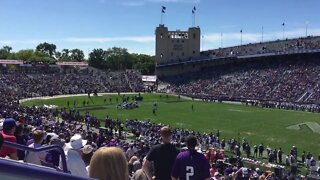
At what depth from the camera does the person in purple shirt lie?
6730 mm

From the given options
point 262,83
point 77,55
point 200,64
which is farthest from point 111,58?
point 262,83

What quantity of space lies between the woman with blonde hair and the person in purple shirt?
313 centimetres

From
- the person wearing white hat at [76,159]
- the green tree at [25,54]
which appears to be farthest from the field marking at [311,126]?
the green tree at [25,54]

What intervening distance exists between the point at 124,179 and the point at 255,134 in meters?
37.2


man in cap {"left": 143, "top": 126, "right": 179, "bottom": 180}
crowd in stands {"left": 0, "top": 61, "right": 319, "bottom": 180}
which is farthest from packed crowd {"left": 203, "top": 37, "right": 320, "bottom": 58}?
man in cap {"left": 143, "top": 126, "right": 179, "bottom": 180}

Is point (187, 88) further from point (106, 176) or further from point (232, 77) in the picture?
point (106, 176)

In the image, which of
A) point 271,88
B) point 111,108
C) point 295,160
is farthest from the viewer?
point 271,88

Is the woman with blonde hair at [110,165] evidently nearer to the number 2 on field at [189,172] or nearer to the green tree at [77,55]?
the number 2 on field at [189,172]

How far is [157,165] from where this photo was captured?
283 inches

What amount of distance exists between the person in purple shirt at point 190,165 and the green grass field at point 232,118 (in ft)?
88.6

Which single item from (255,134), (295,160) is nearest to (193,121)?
(255,134)

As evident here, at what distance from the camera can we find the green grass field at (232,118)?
37656 mm

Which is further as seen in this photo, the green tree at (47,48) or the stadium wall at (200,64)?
the green tree at (47,48)

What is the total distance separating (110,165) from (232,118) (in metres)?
47.0
